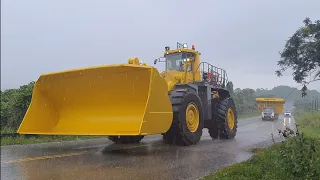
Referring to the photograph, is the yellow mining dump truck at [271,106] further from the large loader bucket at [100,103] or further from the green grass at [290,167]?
the green grass at [290,167]

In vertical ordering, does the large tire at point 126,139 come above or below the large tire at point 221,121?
below

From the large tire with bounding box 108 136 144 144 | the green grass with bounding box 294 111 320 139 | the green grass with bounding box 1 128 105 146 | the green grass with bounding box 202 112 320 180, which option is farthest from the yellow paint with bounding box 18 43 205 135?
the green grass with bounding box 294 111 320 139

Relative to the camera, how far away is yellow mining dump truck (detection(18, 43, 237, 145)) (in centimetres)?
776

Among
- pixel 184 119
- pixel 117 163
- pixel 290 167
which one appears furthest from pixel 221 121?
pixel 290 167

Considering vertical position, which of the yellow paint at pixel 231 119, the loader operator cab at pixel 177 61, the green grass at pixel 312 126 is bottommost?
the green grass at pixel 312 126

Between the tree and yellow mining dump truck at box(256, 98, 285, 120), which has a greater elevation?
the tree

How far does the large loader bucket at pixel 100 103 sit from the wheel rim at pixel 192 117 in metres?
1.27

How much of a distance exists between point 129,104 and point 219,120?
15.2 ft

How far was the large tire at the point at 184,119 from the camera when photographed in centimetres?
877

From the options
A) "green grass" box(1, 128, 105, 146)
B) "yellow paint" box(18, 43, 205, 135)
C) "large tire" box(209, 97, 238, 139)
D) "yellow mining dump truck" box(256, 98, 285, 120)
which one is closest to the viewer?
"yellow paint" box(18, 43, 205, 135)

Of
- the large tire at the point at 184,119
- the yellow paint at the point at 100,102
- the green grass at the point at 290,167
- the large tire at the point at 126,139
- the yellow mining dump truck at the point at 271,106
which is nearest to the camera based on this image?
the green grass at the point at 290,167

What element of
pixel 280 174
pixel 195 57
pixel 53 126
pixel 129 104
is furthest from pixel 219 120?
pixel 280 174

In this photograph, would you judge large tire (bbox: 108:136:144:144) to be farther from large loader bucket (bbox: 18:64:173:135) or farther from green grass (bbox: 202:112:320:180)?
green grass (bbox: 202:112:320:180)

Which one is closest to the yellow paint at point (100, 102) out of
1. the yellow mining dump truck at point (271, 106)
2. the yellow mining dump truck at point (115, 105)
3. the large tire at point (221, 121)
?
the yellow mining dump truck at point (115, 105)
